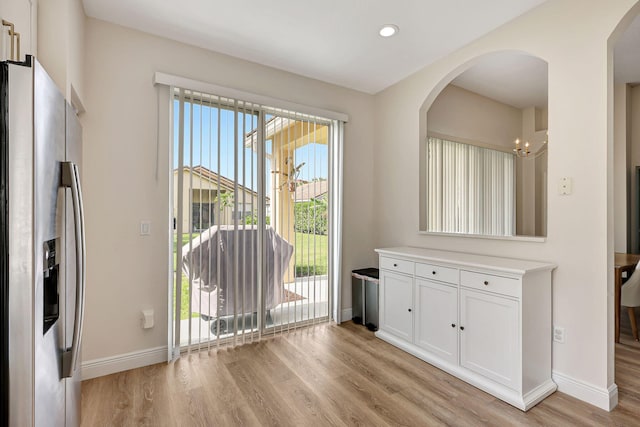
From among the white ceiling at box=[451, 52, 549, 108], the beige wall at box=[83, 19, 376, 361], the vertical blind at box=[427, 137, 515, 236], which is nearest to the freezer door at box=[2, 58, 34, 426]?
the beige wall at box=[83, 19, 376, 361]

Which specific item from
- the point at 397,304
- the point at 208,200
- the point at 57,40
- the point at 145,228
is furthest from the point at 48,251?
the point at 397,304

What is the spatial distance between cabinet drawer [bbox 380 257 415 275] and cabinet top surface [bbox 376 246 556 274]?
0.05 m

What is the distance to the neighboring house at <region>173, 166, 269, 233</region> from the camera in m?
2.68

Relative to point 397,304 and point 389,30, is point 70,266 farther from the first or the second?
point 389,30

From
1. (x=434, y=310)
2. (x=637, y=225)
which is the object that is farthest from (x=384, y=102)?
(x=637, y=225)

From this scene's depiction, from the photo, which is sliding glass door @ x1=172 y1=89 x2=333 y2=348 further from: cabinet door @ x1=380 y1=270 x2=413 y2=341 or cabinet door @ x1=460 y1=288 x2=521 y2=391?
cabinet door @ x1=460 y1=288 x2=521 y2=391

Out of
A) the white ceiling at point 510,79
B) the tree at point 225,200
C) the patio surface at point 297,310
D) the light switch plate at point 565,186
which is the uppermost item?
the white ceiling at point 510,79

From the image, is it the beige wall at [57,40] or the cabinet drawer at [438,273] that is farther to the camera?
the cabinet drawer at [438,273]

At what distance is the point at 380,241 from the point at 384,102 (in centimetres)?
164

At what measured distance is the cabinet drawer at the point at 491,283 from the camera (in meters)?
2.06

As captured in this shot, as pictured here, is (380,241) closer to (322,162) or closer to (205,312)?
(322,162)

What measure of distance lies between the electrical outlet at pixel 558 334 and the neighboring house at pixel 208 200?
256 centimetres

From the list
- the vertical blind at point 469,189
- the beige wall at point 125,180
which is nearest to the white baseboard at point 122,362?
the beige wall at point 125,180

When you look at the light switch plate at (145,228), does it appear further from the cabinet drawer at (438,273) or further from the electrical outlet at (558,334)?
the electrical outlet at (558,334)
